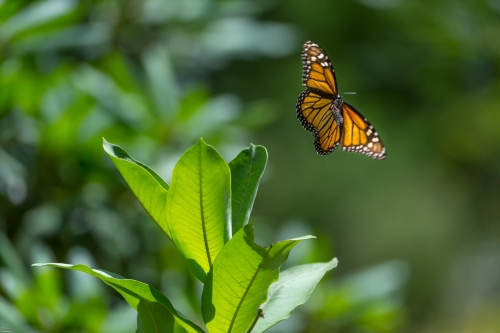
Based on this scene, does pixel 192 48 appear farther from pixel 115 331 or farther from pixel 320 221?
pixel 320 221

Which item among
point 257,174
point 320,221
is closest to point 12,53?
point 257,174

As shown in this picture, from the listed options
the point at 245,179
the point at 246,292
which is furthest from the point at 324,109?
the point at 246,292

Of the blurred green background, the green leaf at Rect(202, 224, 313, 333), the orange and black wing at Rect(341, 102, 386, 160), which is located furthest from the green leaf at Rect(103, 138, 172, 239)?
the blurred green background

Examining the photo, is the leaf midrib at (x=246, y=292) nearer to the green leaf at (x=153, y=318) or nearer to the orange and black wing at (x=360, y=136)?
the green leaf at (x=153, y=318)

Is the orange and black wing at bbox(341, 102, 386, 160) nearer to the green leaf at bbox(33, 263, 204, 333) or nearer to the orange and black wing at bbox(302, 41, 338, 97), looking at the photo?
the orange and black wing at bbox(302, 41, 338, 97)

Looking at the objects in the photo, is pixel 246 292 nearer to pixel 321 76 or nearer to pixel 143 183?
pixel 143 183

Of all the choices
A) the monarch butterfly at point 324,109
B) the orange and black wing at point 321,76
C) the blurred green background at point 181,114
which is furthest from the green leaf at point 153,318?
the blurred green background at point 181,114
